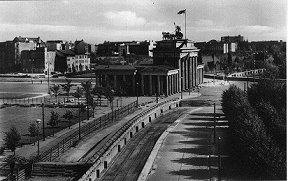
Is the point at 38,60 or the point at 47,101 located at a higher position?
the point at 38,60

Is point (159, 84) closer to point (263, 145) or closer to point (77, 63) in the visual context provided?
point (263, 145)

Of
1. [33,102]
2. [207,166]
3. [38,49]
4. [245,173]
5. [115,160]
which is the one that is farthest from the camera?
[38,49]

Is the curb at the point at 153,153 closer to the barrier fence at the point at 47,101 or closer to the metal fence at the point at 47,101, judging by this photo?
the barrier fence at the point at 47,101

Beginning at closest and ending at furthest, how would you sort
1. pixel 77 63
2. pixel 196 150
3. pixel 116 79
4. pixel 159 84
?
1. pixel 196 150
2. pixel 159 84
3. pixel 116 79
4. pixel 77 63

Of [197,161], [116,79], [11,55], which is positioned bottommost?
[197,161]

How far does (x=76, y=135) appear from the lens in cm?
5384

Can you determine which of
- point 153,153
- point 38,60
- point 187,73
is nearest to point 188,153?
point 153,153

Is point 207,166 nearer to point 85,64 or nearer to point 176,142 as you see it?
point 176,142

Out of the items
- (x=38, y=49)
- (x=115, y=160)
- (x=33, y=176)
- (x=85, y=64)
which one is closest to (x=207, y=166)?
(x=115, y=160)

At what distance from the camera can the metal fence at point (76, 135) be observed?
142 feet

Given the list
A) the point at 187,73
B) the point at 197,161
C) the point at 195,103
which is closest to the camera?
the point at 197,161

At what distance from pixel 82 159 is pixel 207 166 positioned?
1229cm

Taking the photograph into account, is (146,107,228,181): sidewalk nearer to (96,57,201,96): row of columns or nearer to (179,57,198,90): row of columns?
(96,57,201,96): row of columns

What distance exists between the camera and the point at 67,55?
175000 millimetres
